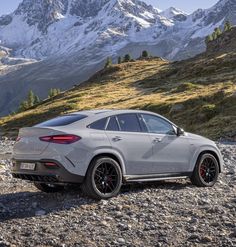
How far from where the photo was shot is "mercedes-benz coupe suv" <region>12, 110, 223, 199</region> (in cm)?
1230

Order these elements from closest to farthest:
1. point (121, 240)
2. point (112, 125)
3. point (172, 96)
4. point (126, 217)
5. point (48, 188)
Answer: point (121, 240)
point (126, 217)
point (112, 125)
point (48, 188)
point (172, 96)

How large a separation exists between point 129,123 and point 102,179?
182 cm

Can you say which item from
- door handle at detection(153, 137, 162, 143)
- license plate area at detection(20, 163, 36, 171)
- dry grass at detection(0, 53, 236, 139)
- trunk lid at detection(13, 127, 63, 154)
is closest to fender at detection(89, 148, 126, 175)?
trunk lid at detection(13, 127, 63, 154)

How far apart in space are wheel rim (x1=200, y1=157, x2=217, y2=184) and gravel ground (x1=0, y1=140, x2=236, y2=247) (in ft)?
1.16

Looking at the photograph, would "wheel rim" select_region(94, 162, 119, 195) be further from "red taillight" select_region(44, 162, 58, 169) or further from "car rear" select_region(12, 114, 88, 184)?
"red taillight" select_region(44, 162, 58, 169)

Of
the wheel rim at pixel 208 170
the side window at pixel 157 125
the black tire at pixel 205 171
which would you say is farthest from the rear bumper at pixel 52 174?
the wheel rim at pixel 208 170

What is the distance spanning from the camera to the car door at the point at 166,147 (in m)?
13.9

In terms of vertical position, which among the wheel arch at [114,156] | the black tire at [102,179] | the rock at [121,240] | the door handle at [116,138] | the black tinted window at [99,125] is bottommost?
the rock at [121,240]

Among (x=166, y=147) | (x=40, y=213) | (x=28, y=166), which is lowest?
(x=40, y=213)

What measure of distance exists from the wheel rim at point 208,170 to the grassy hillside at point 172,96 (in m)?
20.6

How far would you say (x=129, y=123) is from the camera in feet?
45.2

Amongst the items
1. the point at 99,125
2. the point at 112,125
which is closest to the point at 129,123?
the point at 112,125

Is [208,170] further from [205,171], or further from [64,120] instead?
[64,120]

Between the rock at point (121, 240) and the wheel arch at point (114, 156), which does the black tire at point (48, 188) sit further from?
the rock at point (121, 240)
